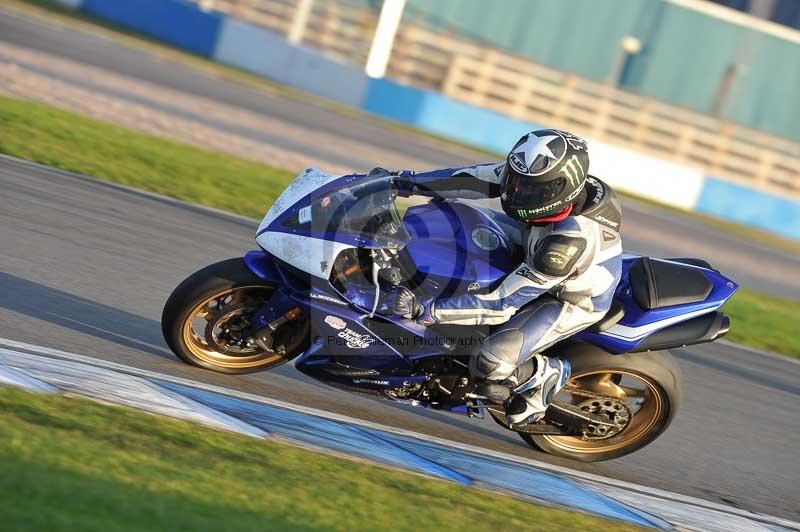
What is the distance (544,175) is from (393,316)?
1.04 meters

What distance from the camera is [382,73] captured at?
2861cm

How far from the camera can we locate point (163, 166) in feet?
39.8

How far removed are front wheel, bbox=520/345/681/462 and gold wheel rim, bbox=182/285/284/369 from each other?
5.19 ft

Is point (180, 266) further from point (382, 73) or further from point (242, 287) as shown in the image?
point (382, 73)

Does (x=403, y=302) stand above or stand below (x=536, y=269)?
below

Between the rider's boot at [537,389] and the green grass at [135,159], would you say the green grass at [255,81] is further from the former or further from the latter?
the rider's boot at [537,389]

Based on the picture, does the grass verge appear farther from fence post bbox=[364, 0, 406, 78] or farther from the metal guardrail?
the metal guardrail

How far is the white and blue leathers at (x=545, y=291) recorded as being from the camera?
549 cm

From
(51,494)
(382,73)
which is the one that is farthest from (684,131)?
(51,494)

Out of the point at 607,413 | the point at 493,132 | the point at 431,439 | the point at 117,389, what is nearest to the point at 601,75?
the point at 493,132

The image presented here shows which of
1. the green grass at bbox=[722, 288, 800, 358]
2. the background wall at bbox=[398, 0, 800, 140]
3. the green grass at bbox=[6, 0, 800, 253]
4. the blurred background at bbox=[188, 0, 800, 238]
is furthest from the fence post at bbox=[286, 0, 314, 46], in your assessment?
the green grass at bbox=[722, 288, 800, 358]

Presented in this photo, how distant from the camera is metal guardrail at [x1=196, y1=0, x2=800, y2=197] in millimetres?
29203

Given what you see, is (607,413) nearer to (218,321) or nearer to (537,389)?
(537,389)

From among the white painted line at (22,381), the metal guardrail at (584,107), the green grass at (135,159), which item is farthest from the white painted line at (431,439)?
the metal guardrail at (584,107)
